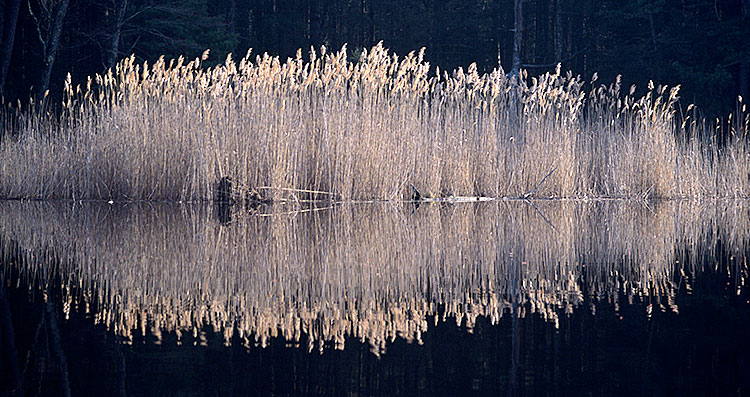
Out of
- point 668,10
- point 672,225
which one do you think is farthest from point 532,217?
point 668,10

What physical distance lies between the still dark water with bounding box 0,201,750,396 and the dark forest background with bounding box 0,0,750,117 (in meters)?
11.8

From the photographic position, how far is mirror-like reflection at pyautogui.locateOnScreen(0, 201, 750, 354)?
2.51m

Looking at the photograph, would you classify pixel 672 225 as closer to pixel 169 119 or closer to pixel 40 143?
pixel 169 119

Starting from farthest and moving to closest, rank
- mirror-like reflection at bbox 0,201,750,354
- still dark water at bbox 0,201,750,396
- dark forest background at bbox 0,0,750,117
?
dark forest background at bbox 0,0,750,117
mirror-like reflection at bbox 0,201,750,354
still dark water at bbox 0,201,750,396

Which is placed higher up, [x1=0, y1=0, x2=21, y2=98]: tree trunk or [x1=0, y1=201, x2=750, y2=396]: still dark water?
[x1=0, y1=0, x2=21, y2=98]: tree trunk

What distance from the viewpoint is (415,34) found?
23.0 metres

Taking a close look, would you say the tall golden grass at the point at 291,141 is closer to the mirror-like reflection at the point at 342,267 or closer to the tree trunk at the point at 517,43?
the mirror-like reflection at the point at 342,267

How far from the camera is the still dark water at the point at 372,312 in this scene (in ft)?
6.12

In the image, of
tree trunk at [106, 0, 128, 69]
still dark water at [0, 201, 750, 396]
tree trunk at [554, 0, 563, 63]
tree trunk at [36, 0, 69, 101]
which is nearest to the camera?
still dark water at [0, 201, 750, 396]

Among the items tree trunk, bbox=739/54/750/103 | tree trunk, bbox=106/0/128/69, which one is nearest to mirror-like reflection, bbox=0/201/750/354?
tree trunk, bbox=106/0/128/69

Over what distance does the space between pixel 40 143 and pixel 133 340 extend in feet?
21.1

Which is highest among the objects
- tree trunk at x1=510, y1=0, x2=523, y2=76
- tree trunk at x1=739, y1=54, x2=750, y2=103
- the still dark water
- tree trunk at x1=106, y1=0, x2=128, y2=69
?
tree trunk at x1=510, y1=0, x2=523, y2=76

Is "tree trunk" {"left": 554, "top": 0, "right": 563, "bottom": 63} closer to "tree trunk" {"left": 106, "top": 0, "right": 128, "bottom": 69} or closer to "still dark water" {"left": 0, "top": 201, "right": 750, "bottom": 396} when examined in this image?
"tree trunk" {"left": 106, "top": 0, "right": 128, "bottom": 69}

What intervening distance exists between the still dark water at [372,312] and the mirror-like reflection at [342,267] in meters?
0.01
